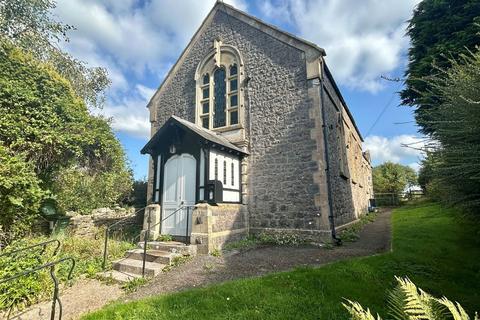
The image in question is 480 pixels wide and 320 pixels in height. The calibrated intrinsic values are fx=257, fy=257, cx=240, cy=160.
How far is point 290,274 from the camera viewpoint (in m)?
5.41

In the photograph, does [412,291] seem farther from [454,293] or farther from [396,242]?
[396,242]

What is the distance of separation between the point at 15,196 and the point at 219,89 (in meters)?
8.63

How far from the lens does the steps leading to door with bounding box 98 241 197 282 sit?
20.7 ft

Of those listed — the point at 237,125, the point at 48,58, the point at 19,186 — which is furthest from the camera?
the point at 48,58

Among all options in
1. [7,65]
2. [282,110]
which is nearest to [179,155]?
[282,110]

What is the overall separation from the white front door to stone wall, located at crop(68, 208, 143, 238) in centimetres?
143

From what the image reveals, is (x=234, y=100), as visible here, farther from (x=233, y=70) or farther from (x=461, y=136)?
(x=461, y=136)

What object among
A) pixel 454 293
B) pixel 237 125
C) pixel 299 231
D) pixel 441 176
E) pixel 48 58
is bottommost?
pixel 454 293

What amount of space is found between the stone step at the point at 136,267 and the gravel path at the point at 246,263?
271mm

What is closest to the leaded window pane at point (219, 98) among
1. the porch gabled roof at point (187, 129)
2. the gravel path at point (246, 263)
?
the porch gabled roof at point (187, 129)

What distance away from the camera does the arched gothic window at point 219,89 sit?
38.3ft

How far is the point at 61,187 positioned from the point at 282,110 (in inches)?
402

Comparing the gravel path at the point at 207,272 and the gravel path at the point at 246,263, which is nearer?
the gravel path at the point at 207,272

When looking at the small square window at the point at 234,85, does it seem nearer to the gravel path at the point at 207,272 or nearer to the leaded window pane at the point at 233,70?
the leaded window pane at the point at 233,70
